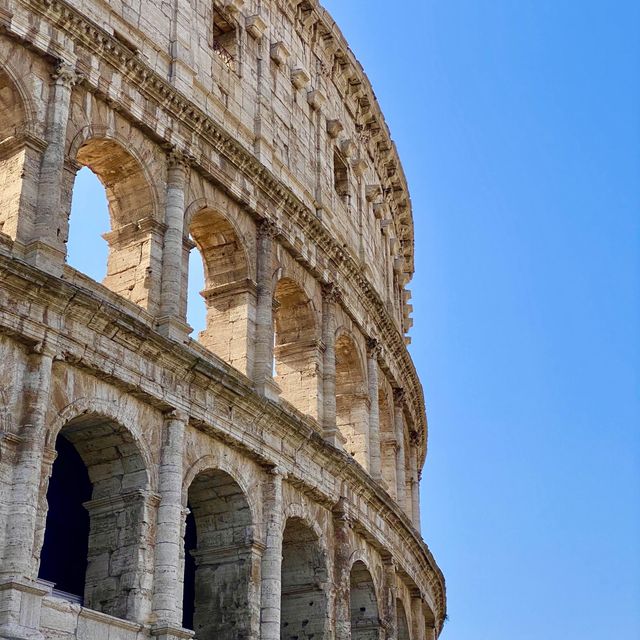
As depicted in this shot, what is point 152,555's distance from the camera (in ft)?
53.5

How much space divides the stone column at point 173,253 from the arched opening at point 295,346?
12.2 ft

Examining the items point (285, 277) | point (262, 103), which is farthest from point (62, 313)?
point (262, 103)

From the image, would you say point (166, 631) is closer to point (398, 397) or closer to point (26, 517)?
point (26, 517)

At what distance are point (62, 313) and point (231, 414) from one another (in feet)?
12.3

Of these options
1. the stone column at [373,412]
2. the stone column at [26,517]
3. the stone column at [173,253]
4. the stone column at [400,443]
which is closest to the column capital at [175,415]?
the stone column at [173,253]

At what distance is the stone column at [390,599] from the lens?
75.5ft

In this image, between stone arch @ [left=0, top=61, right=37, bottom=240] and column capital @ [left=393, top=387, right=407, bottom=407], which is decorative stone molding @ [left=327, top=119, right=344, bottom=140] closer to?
column capital @ [left=393, top=387, right=407, bottom=407]

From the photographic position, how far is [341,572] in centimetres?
2091

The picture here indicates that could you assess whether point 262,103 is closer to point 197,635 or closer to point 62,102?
point 62,102

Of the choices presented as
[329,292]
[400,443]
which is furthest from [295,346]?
[400,443]

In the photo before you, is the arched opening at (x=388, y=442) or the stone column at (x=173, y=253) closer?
the stone column at (x=173, y=253)

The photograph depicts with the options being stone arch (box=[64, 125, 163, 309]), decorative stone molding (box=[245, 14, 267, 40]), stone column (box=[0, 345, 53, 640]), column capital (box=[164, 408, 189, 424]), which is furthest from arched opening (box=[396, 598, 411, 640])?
stone column (box=[0, 345, 53, 640])

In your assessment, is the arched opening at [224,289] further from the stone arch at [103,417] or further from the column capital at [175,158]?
the stone arch at [103,417]

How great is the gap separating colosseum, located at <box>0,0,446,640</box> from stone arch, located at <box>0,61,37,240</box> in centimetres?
3
